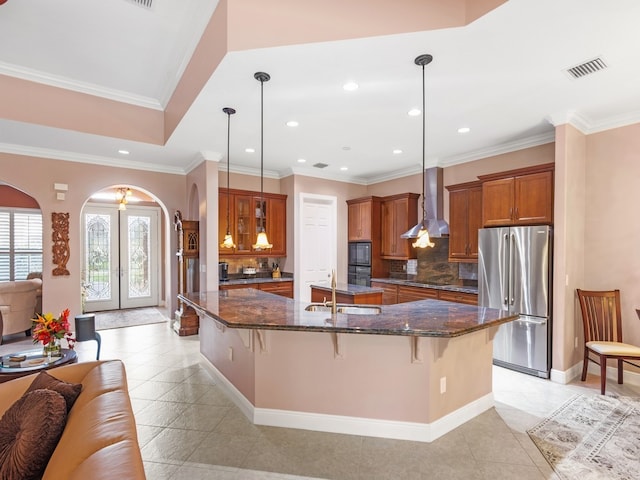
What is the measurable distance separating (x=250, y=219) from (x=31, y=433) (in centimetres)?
490

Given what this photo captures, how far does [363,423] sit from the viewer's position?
8.67ft

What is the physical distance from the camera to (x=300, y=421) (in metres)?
2.73

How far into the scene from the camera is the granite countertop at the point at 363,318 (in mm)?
2283

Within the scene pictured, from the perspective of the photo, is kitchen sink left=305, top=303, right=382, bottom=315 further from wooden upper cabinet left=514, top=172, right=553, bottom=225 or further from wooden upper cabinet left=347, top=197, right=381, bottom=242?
wooden upper cabinet left=347, top=197, right=381, bottom=242

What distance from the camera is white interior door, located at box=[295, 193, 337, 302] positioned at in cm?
639

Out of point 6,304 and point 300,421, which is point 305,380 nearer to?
point 300,421

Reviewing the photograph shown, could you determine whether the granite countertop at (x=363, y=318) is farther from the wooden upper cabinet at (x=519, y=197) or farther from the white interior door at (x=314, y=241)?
the white interior door at (x=314, y=241)

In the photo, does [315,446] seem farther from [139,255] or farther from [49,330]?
[139,255]

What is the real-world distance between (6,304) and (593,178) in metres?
8.16

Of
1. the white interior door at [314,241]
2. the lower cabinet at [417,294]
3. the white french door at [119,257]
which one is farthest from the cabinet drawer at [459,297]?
the white french door at [119,257]

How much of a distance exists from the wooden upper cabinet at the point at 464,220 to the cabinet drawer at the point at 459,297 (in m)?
0.54

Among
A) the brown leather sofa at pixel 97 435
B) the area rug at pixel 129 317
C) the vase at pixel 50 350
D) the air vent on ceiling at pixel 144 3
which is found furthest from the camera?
the area rug at pixel 129 317

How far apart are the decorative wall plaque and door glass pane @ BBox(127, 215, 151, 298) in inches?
121

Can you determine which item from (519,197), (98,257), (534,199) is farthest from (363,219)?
(98,257)
